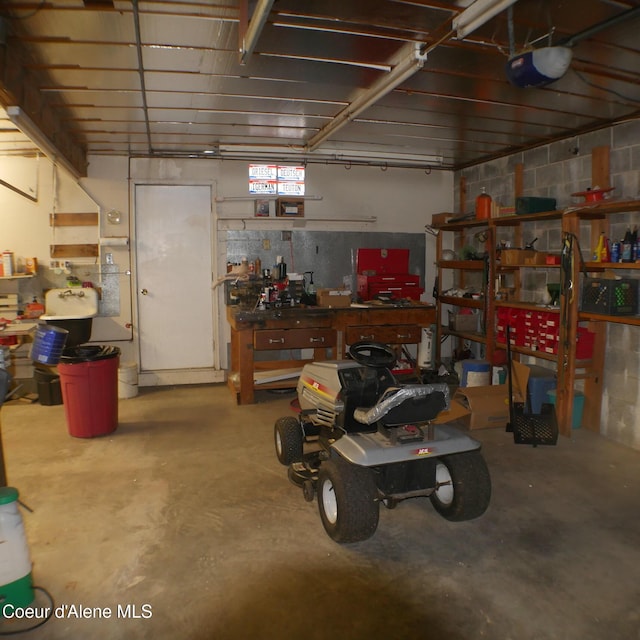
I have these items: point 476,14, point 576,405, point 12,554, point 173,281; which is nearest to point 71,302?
point 173,281

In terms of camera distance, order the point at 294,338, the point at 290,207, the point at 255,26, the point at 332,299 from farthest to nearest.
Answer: the point at 290,207, the point at 332,299, the point at 294,338, the point at 255,26

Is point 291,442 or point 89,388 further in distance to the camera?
point 89,388

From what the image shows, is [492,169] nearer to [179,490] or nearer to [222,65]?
[222,65]

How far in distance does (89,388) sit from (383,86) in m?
3.13

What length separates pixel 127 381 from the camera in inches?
206

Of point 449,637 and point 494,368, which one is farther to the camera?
point 494,368

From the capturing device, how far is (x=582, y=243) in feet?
14.5

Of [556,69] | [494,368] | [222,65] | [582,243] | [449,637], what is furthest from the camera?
[494,368]

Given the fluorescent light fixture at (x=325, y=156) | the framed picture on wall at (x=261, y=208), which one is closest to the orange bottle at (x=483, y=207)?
the fluorescent light fixture at (x=325, y=156)

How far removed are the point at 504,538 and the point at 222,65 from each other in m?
3.18

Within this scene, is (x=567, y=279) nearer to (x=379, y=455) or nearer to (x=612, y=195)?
(x=612, y=195)

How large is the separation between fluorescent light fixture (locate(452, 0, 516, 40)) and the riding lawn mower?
175 cm

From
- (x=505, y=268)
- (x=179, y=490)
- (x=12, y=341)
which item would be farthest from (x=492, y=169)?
(x=12, y=341)

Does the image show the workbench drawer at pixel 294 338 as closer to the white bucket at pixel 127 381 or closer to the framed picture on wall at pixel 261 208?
the white bucket at pixel 127 381
